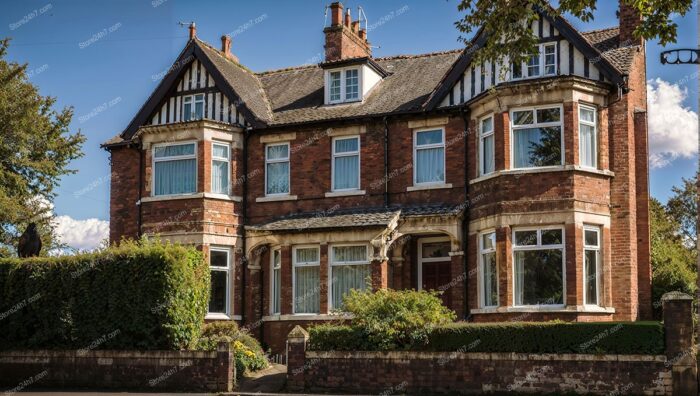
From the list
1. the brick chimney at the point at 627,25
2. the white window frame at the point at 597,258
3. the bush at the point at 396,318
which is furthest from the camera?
the brick chimney at the point at 627,25

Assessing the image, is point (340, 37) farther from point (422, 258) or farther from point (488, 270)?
point (488, 270)

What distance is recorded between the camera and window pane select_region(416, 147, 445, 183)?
88.4 ft

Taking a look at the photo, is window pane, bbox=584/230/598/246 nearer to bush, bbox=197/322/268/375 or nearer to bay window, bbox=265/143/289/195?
bush, bbox=197/322/268/375

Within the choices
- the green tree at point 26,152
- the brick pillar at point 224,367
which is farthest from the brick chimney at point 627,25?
the green tree at point 26,152

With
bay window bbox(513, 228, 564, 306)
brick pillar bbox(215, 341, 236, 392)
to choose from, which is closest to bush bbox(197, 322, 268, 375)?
brick pillar bbox(215, 341, 236, 392)

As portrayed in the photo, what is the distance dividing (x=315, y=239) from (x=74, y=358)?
7778 millimetres

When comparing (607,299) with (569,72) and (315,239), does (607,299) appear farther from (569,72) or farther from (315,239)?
(315,239)

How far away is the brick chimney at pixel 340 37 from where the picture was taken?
31172 mm

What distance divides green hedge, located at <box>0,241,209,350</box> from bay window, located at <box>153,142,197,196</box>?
16.1 ft

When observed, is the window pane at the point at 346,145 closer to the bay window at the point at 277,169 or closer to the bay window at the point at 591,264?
the bay window at the point at 277,169

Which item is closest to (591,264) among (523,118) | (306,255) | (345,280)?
(523,118)

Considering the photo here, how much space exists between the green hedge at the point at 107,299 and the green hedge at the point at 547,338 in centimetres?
448

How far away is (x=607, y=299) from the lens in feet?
78.6

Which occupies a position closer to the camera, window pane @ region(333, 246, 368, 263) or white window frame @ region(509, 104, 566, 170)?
white window frame @ region(509, 104, 566, 170)
